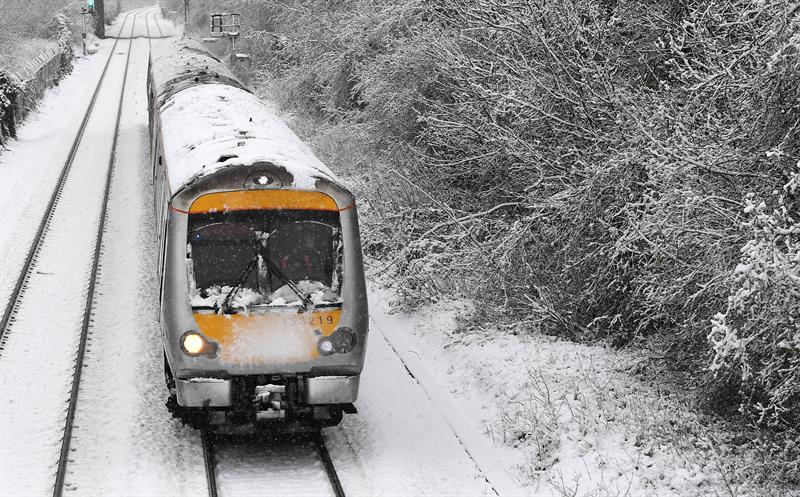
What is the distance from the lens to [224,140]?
949cm

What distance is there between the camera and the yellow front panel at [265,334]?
8.09 metres

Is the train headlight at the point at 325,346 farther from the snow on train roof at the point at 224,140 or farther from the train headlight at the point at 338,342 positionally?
the snow on train roof at the point at 224,140

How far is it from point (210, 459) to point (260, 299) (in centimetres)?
164

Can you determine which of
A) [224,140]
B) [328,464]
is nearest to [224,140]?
[224,140]

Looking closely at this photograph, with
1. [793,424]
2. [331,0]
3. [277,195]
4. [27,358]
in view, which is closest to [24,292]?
[27,358]

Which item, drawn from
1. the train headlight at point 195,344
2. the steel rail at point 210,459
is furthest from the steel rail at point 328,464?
the train headlight at point 195,344

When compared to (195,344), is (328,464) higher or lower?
lower

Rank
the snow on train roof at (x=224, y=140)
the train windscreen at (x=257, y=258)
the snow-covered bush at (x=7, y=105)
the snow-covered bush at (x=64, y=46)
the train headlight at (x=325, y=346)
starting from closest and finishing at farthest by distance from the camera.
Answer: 1. the train windscreen at (x=257, y=258)
2. the train headlight at (x=325, y=346)
3. the snow on train roof at (x=224, y=140)
4. the snow-covered bush at (x=7, y=105)
5. the snow-covered bush at (x=64, y=46)

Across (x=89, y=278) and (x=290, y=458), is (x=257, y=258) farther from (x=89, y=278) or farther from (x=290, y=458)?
(x=89, y=278)

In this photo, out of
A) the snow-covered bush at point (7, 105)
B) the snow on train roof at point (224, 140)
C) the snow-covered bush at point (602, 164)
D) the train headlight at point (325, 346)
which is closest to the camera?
the snow-covered bush at point (602, 164)

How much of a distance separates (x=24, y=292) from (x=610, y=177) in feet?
28.8

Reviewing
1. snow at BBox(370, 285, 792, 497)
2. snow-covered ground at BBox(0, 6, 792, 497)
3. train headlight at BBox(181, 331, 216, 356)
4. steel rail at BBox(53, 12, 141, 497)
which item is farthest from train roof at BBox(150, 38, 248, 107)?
train headlight at BBox(181, 331, 216, 356)

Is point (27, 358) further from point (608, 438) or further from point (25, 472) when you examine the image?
point (608, 438)

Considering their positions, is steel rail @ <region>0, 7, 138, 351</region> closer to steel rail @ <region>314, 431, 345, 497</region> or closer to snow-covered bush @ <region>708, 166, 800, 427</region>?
steel rail @ <region>314, 431, 345, 497</region>
